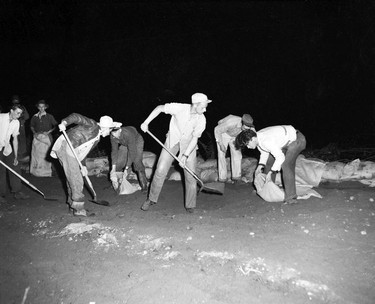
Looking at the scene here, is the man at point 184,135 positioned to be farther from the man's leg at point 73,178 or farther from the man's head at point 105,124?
the man's leg at point 73,178

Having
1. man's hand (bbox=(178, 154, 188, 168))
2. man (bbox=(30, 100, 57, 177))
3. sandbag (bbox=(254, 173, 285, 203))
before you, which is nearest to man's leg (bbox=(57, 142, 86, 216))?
man's hand (bbox=(178, 154, 188, 168))

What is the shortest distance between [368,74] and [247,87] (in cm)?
521

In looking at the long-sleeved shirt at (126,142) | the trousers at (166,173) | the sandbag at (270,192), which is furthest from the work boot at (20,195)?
the sandbag at (270,192)

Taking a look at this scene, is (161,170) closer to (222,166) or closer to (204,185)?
(204,185)

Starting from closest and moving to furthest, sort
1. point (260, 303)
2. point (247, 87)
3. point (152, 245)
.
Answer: point (260, 303) < point (152, 245) < point (247, 87)

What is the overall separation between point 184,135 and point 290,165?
160 centimetres

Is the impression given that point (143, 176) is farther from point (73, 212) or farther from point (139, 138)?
point (73, 212)

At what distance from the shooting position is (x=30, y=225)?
4.13 meters

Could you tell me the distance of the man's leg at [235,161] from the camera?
220 inches

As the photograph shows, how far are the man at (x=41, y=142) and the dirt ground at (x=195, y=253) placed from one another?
164 cm

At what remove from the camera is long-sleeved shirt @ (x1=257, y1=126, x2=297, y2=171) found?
160 inches

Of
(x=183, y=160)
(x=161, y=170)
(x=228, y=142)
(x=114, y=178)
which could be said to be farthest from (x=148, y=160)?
(x=183, y=160)

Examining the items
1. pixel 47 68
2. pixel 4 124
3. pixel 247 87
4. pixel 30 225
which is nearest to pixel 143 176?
pixel 30 225

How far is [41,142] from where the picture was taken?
6.24 m
